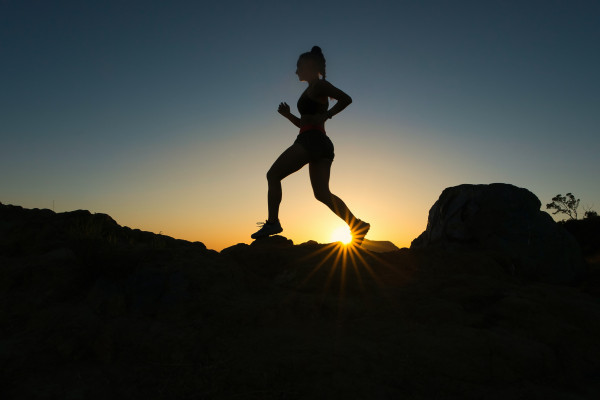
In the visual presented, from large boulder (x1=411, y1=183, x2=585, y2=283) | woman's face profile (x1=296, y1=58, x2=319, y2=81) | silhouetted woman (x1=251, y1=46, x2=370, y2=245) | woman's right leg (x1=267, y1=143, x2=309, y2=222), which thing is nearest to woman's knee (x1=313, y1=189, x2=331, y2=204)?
silhouetted woman (x1=251, y1=46, x2=370, y2=245)

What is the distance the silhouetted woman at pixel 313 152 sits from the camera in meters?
4.25

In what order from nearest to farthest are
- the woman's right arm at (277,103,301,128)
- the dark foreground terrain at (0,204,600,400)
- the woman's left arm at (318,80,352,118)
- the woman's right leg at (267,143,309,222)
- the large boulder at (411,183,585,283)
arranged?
the dark foreground terrain at (0,204,600,400), the woman's left arm at (318,80,352,118), the woman's right leg at (267,143,309,222), the large boulder at (411,183,585,283), the woman's right arm at (277,103,301,128)

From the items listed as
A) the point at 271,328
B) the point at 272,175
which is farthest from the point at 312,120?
the point at 271,328

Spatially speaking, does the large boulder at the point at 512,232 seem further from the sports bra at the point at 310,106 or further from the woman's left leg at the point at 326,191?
the sports bra at the point at 310,106

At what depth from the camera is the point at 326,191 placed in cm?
440

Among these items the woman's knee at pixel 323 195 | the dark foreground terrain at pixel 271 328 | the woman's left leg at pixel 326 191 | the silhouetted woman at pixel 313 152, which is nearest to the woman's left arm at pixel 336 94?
the silhouetted woman at pixel 313 152

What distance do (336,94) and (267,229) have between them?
5.42ft

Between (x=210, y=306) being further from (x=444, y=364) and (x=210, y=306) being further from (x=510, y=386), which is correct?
(x=510, y=386)

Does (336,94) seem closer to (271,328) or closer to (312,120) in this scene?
(312,120)

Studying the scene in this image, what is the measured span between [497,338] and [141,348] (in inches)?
77.0

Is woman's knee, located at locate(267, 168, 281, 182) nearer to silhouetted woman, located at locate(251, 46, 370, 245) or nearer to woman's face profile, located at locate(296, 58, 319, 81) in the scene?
silhouetted woman, located at locate(251, 46, 370, 245)

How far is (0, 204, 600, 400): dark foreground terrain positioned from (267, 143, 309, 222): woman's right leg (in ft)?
3.01

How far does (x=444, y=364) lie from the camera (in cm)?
198

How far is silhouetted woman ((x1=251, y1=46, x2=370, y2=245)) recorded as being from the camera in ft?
14.0
